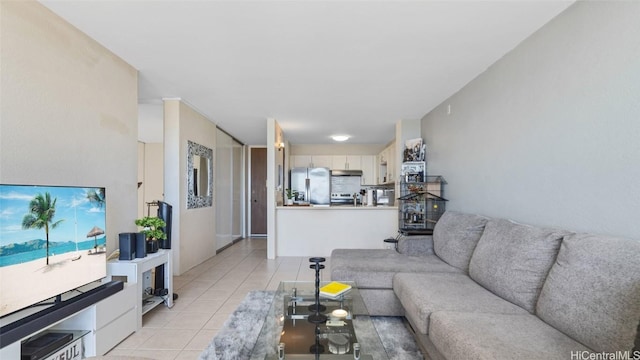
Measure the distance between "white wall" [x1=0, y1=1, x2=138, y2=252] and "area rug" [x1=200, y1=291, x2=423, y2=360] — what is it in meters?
1.26

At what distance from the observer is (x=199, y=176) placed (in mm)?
4434

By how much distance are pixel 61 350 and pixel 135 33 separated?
218cm

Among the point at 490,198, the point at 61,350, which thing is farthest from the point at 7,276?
the point at 490,198

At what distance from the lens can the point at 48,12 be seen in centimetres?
194

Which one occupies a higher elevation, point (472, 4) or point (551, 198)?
point (472, 4)

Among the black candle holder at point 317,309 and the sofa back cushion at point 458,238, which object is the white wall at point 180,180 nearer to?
the black candle holder at point 317,309

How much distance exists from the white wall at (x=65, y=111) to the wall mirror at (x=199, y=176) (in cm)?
128

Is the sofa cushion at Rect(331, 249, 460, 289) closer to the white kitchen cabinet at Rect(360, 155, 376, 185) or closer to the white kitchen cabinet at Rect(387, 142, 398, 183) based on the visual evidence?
the white kitchen cabinet at Rect(387, 142, 398, 183)

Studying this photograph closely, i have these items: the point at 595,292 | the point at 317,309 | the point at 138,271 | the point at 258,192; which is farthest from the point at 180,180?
the point at 595,292

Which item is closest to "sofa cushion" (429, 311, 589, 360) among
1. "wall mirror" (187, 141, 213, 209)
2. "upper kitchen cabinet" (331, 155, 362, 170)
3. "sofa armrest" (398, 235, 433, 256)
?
"sofa armrest" (398, 235, 433, 256)

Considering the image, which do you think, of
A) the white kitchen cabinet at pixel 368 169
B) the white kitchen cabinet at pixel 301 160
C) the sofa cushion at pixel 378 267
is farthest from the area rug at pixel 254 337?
the white kitchen cabinet at pixel 368 169

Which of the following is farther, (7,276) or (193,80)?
(193,80)

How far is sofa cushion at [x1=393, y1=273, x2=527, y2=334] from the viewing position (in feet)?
5.65

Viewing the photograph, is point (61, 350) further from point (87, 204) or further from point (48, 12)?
point (48, 12)
